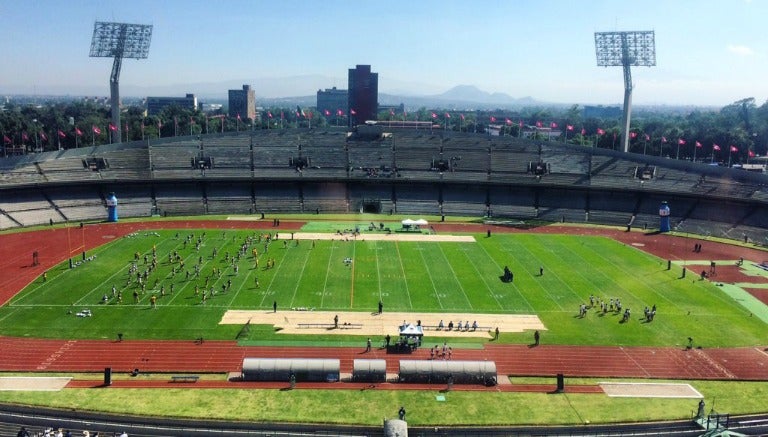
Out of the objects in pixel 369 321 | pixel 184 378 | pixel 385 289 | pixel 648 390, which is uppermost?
pixel 385 289

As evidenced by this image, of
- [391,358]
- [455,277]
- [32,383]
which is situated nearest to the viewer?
[32,383]

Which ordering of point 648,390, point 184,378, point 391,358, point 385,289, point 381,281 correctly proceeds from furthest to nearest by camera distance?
point 381,281 → point 385,289 → point 391,358 → point 184,378 → point 648,390

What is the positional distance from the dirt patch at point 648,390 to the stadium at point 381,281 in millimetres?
237

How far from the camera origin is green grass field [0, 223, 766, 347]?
1467 inches

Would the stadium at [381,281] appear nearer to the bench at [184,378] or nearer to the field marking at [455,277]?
the bench at [184,378]

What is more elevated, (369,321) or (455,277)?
(455,277)

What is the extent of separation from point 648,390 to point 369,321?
16578 millimetres

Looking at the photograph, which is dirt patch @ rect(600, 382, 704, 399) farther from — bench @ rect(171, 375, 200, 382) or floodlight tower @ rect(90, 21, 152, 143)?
floodlight tower @ rect(90, 21, 152, 143)

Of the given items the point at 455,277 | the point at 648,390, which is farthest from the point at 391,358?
the point at 455,277

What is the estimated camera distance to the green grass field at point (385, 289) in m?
37.2

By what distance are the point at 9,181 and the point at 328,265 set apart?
44.2 metres

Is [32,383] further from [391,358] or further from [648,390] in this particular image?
[648,390]

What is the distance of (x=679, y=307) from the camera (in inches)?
1676

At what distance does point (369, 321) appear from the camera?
38.5m
